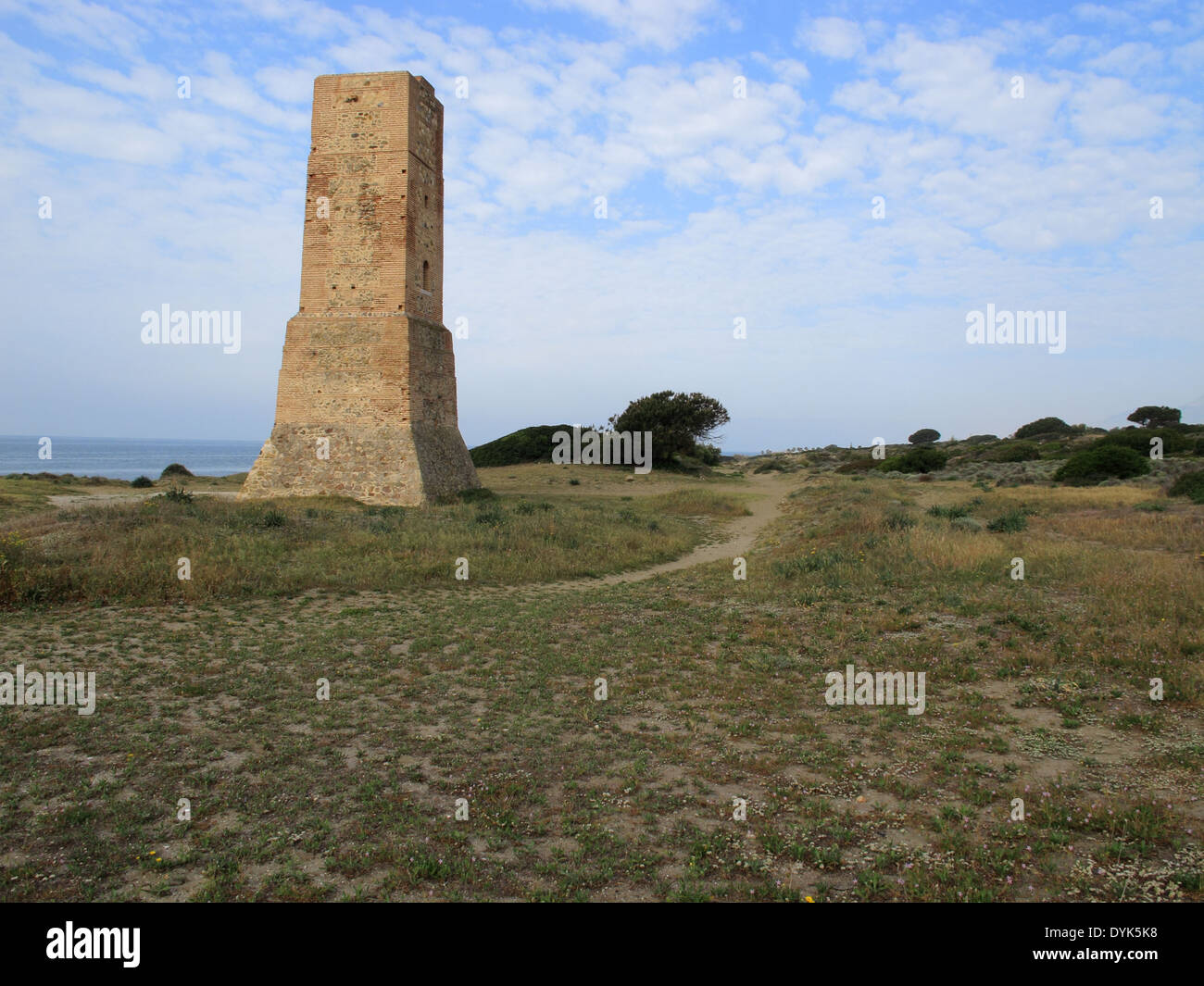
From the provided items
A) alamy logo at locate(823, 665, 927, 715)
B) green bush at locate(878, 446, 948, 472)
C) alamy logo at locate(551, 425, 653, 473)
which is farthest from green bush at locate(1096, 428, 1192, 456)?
alamy logo at locate(823, 665, 927, 715)

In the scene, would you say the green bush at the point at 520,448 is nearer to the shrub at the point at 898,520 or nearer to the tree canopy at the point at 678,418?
the tree canopy at the point at 678,418

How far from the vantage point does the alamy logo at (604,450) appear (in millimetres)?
41281

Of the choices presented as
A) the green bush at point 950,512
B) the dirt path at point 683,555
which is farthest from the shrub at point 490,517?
the green bush at point 950,512

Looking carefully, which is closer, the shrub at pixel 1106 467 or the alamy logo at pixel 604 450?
the shrub at pixel 1106 467

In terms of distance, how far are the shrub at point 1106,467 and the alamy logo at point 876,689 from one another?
82.4ft

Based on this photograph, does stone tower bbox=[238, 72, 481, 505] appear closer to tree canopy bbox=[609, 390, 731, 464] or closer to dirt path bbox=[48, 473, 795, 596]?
dirt path bbox=[48, 473, 795, 596]

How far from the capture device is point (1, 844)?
3828 mm

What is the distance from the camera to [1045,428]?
7006cm

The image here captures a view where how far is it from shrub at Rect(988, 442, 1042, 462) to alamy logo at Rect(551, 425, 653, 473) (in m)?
22.9

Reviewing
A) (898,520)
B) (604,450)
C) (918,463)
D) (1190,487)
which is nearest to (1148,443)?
(918,463)

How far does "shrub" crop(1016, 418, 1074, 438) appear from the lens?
223ft

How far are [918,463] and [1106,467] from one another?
15.6 meters

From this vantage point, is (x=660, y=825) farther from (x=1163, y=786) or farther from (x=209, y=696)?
(x=209, y=696)
